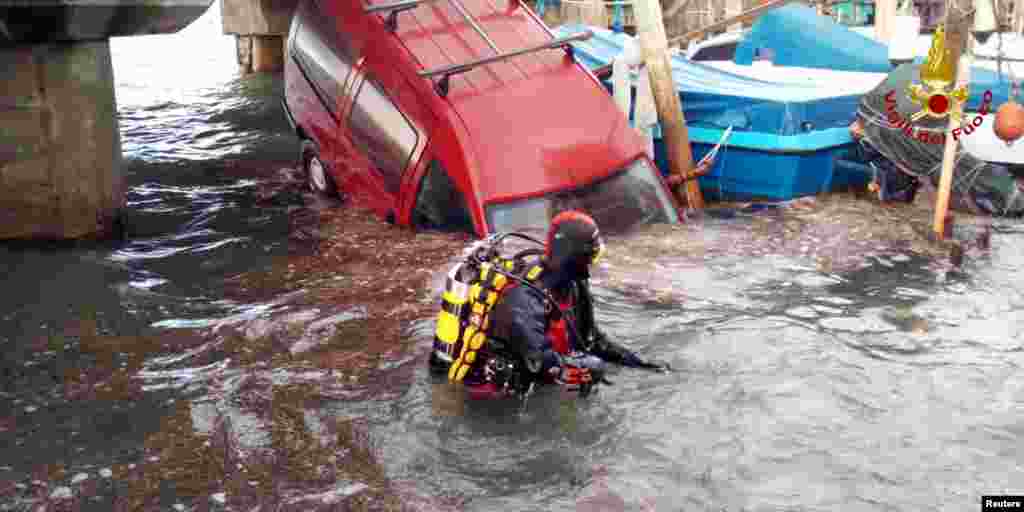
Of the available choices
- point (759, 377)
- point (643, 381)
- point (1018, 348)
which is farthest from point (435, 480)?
point (1018, 348)

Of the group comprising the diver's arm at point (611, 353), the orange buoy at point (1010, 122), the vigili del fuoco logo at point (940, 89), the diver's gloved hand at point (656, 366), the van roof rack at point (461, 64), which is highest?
the van roof rack at point (461, 64)

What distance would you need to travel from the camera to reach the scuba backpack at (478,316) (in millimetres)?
5496

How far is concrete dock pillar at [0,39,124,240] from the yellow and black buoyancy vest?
4940 mm

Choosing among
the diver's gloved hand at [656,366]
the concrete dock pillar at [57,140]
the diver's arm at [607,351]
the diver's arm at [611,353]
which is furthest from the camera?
the concrete dock pillar at [57,140]

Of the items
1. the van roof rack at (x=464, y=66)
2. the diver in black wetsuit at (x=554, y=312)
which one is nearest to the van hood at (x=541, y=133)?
the van roof rack at (x=464, y=66)

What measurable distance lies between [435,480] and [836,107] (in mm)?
8074

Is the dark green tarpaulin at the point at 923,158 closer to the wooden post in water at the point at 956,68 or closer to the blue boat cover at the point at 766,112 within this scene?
the blue boat cover at the point at 766,112

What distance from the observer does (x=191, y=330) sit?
7574 millimetres

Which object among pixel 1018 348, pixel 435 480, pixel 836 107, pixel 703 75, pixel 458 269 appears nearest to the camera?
pixel 435 480

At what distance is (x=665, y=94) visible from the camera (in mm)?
11297

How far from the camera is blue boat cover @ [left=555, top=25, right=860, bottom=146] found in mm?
11273

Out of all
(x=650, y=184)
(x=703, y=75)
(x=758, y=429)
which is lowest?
(x=758, y=429)

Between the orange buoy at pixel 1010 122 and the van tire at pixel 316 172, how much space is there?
6.46 metres

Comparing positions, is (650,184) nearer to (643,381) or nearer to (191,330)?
(643,381)
